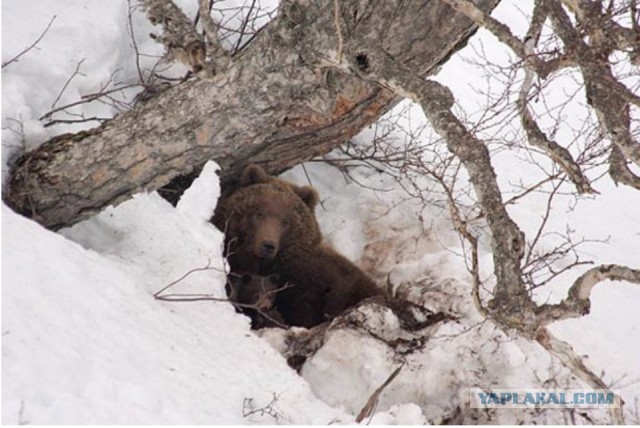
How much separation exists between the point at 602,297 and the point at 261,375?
10.6 ft

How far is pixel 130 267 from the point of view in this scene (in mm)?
4488

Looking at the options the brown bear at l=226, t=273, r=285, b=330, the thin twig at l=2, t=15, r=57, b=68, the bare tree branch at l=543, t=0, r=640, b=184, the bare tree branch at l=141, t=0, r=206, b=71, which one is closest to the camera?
the bare tree branch at l=543, t=0, r=640, b=184

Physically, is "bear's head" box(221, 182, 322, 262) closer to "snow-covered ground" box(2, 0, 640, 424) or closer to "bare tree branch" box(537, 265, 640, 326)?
"snow-covered ground" box(2, 0, 640, 424)

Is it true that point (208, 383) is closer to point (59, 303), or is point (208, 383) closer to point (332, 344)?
point (59, 303)

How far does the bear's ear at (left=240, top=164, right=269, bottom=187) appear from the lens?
5777mm

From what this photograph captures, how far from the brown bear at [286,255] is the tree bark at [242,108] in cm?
96

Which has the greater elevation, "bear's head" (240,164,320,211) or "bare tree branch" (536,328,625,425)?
"bear's head" (240,164,320,211)

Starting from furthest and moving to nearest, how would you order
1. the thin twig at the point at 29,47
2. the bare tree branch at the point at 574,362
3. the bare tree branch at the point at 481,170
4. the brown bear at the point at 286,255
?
the brown bear at the point at 286,255 < the thin twig at the point at 29,47 < the bare tree branch at the point at 574,362 < the bare tree branch at the point at 481,170

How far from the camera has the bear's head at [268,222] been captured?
Answer: 5863 mm

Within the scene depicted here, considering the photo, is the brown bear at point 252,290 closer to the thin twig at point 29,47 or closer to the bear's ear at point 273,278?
the bear's ear at point 273,278

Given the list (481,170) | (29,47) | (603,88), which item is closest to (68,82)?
(29,47)

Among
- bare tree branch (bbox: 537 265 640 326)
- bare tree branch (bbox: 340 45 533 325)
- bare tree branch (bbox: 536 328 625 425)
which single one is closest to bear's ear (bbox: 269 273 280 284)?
bare tree branch (bbox: 340 45 533 325)

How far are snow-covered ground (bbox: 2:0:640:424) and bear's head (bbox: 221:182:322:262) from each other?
0.67m

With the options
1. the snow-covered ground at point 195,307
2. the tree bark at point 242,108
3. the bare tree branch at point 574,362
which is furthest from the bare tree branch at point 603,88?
the snow-covered ground at point 195,307
